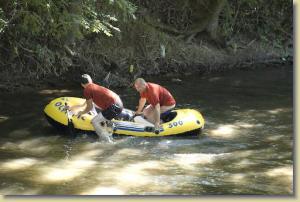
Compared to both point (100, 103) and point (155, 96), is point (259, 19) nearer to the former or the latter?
point (155, 96)

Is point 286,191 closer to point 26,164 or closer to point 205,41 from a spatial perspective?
point 26,164

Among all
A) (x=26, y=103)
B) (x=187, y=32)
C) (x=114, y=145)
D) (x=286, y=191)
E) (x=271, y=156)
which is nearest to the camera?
(x=286, y=191)

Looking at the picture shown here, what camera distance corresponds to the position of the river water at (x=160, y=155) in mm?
6898

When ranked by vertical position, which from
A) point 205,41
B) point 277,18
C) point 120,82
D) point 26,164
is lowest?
point 26,164

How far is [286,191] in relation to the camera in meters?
6.74

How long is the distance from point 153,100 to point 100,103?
973 millimetres

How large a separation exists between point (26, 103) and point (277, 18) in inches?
474

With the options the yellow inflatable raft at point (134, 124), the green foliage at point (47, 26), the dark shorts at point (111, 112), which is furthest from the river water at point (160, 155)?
the green foliage at point (47, 26)

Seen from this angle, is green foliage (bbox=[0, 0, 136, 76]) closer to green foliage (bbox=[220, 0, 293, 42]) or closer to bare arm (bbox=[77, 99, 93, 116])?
bare arm (bbox=[77, 99, 93, 116])

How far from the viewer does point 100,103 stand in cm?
936

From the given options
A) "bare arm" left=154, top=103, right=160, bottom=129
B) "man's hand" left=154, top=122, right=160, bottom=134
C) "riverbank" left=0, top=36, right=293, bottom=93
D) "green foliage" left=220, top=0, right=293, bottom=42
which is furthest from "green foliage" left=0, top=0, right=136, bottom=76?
"green foliage" left=220, top=0, right=293, bottom=42

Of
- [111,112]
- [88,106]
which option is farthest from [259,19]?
[88,106]

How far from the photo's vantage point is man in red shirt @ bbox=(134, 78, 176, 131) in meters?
9.44

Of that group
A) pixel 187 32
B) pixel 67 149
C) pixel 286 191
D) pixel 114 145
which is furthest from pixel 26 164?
pixel 187 32
